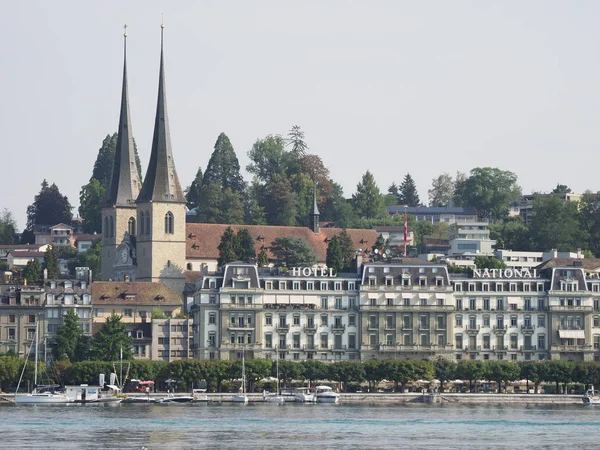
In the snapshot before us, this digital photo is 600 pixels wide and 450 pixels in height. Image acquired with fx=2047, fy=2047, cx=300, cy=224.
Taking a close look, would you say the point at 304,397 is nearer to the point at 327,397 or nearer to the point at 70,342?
the point at 327,397

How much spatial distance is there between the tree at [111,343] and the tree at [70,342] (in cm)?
167

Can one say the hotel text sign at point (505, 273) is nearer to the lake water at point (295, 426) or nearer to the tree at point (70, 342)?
the lake water at point (295, 426)

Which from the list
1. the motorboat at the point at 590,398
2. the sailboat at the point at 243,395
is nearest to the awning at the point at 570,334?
the motorboat at the point at 590,398

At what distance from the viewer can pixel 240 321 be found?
570ft

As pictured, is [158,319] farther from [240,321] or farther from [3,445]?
[3,445]

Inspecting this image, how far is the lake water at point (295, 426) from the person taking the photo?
381ft

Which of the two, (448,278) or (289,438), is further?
(448,278)

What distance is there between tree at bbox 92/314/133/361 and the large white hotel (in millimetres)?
7029

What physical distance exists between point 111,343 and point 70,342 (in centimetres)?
385

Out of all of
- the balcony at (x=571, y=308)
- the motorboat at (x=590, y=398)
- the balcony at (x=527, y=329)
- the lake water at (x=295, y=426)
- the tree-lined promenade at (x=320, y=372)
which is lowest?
the lake water at (x=295, y=426)

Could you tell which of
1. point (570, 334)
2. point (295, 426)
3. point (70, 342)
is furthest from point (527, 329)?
point (295, 426)

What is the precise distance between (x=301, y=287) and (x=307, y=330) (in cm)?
401

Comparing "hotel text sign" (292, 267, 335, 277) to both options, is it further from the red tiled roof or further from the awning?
the awning

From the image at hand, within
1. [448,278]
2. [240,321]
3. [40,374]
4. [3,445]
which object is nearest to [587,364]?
[448,278]
